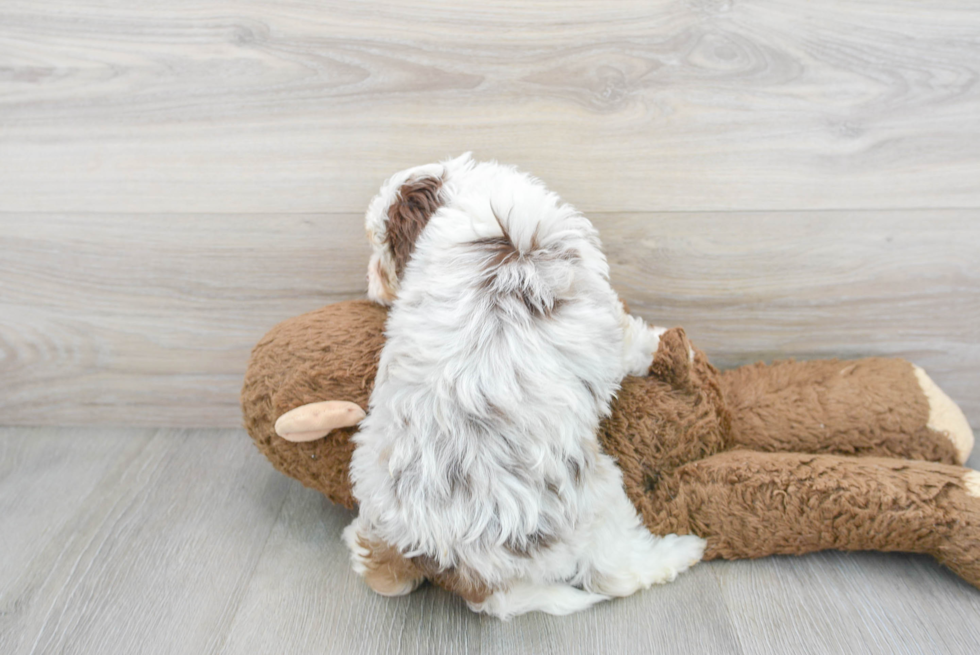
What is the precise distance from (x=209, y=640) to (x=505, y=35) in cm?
86

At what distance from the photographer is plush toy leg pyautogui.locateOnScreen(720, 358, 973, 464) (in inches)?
35.2

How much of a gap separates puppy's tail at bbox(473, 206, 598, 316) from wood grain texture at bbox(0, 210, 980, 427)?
A: 0.30m

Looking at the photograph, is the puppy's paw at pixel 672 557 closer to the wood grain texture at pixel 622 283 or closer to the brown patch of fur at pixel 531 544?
the brown patch of fur at pixel 531 544

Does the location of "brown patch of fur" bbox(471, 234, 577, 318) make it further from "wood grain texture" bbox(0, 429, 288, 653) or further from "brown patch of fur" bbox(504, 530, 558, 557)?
"wood grain texture" bbox(0, 429, 288, 653)

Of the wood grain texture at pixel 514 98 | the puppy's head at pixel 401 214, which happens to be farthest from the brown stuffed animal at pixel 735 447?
the wood grain texture at pixel 514 98

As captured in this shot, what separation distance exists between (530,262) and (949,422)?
2.17 ft

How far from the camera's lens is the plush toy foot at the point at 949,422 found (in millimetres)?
900

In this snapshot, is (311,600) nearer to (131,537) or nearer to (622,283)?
(131,537)

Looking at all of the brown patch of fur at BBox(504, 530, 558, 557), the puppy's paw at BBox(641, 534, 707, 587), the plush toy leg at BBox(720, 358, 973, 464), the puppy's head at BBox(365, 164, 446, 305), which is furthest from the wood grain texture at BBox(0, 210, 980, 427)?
the brown patch of fur at BBox(504, 530, 558, 557)

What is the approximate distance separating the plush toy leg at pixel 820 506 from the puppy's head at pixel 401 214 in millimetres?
430

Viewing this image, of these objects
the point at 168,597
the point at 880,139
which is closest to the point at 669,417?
the point at 880,139

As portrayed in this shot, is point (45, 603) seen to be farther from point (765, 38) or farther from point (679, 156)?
point (765, 38)

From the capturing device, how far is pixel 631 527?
2.65ft

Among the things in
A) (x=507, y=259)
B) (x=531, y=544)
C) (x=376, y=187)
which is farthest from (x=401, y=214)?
(x=531, y=544)
